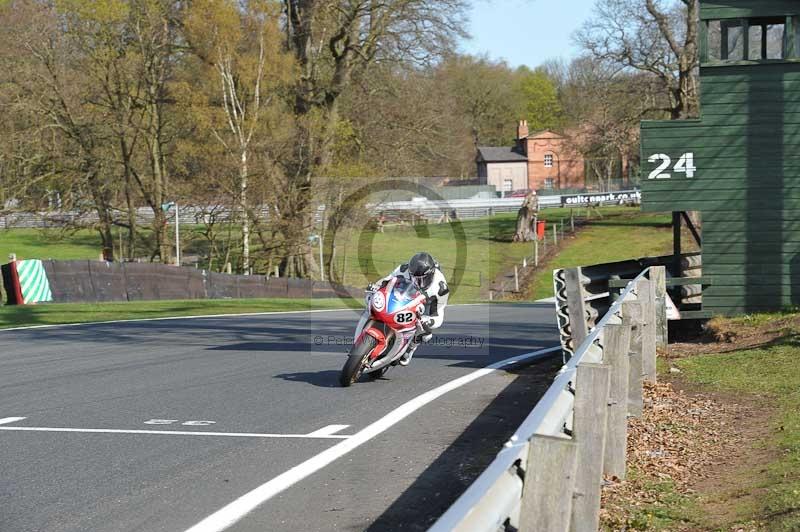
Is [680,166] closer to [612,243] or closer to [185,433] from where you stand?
[185,433]

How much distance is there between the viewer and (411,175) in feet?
141

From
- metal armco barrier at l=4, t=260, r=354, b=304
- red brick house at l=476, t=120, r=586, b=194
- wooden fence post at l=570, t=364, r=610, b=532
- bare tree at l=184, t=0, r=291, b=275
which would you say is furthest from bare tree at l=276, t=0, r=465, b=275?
red brick house at l=476, t=120, r=586, b=194

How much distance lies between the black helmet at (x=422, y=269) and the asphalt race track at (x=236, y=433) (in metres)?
1.17

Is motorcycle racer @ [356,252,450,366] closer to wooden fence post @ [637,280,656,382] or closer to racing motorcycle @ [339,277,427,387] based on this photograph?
racing motorcycle @ [339,277,427,387]

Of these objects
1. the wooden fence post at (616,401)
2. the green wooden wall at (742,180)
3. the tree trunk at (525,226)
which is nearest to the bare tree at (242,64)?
the tree trunk at (525,226)

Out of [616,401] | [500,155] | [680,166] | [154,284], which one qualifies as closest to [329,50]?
[154,284]

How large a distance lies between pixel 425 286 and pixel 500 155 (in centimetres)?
10827

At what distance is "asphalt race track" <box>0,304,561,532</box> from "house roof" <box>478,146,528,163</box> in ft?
338

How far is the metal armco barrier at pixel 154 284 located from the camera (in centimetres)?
2811

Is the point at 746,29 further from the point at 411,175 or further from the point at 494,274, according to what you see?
the point at 494,274

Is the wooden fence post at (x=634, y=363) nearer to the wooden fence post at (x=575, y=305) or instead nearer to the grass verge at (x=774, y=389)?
the grass verge at (x=774, y=389)

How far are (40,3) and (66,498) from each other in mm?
39730

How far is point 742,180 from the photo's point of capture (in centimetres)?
1692

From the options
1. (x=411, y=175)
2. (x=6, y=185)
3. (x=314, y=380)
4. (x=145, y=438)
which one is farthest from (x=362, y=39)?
(x=145, y=438)
